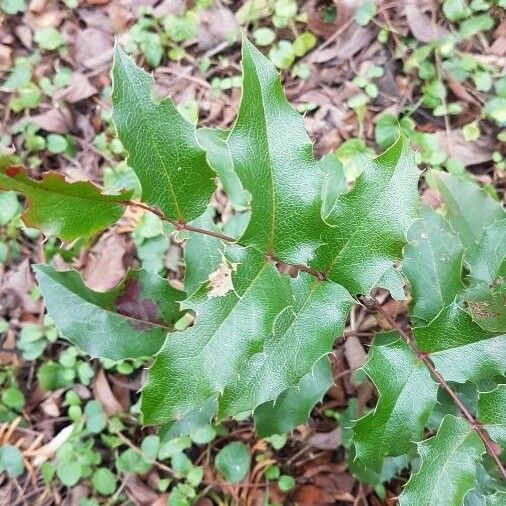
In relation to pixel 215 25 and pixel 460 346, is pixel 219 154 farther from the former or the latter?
pixel 215 25

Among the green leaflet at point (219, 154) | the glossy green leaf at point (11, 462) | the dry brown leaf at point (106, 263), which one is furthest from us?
the dry brown leaf at point (106, 263)

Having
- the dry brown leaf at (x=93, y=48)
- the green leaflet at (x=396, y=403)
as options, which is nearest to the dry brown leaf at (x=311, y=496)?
the green leaflet at (x=396, y=403)

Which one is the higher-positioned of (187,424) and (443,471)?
(443,471)

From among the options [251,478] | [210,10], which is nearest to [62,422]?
[251,478]

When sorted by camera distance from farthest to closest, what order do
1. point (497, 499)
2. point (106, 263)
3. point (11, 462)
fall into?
point (106, 263), point (11, 462), point (497, 499)

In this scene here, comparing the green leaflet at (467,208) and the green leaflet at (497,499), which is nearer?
the green leaflet at (497,499)

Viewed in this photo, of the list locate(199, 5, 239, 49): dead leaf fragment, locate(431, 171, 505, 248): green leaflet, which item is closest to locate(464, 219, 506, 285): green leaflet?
locate(431, 171, 505, 248): green leaflet

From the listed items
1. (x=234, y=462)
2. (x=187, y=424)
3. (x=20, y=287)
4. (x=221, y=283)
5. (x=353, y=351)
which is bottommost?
(x=234, y=462)

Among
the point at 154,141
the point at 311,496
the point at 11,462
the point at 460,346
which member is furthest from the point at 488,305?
the point at 11,462

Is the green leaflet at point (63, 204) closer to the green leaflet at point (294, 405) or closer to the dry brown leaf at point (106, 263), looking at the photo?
the green leaflet at point (294, 405)
